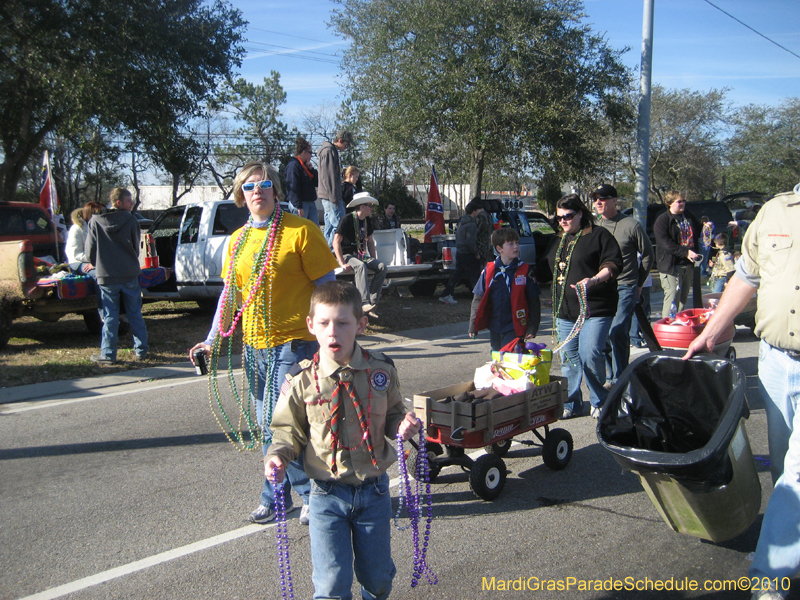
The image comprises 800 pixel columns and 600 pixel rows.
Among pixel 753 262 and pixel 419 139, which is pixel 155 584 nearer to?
pixel 753 262

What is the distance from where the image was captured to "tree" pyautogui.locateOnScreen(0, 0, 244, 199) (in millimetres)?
13766

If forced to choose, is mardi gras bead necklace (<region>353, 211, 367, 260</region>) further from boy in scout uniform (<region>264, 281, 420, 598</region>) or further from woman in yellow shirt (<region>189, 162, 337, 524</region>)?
boy in scout uniform (<region>264, 281, 420, 598</region>)

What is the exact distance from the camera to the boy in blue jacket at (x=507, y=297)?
5742mm

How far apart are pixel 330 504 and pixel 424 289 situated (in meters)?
11.9

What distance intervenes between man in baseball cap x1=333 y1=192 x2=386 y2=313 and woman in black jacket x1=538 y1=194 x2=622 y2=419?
3992mm

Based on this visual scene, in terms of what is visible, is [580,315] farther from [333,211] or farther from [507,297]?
[333,211]

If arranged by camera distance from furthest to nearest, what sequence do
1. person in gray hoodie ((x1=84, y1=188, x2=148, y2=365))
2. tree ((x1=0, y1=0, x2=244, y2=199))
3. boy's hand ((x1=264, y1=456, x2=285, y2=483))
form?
1. tree ((x1=0, y1=0, x2=244, y2=199))
2. person in gray hoodie ((x1=84, y1=188, x2=148, y2=365))
3. boy's hand ((x1=264, y1=456, x2=285, y2=483))

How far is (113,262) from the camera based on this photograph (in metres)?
8.12

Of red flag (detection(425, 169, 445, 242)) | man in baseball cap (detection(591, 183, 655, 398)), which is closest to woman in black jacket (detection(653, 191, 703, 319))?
man in baseball cap (detection(591, 183, 655, 398))

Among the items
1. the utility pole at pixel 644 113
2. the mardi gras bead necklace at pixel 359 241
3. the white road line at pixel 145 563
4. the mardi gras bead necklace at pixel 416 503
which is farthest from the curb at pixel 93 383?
the utility pole at pixel 644 113

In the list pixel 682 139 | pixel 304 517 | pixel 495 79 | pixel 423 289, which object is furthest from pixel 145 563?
pixel 682 139

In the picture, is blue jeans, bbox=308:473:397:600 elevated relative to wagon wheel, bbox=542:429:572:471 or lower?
elevated

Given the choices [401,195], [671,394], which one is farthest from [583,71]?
[401,195]

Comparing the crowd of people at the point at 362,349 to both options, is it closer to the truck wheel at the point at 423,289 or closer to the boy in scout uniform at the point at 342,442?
the boy in scout uniform at the point at 342,442
